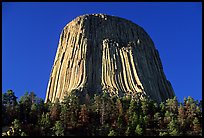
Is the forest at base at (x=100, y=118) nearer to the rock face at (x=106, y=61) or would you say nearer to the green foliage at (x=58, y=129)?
the green foliage at (x=58, y=129)

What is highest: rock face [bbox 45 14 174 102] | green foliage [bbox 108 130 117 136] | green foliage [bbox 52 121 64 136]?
rock face [bbox 45 14 174 102]

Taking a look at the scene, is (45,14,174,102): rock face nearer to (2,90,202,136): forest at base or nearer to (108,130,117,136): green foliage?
(2,90,202,136): forest at base

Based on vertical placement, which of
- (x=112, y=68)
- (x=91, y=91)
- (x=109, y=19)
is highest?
(x=109, y=19)

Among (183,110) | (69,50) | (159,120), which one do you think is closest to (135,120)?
(159,120)

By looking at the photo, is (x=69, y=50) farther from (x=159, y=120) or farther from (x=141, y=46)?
(x=159, y=120)

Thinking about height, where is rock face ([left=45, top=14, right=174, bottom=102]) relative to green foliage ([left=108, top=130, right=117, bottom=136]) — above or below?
above

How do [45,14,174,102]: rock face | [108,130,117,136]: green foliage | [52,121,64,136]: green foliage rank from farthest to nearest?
[45,14,174,102]: rock face < [52,121,64,136]: green foliage < [108,130,117,136]: green foliage

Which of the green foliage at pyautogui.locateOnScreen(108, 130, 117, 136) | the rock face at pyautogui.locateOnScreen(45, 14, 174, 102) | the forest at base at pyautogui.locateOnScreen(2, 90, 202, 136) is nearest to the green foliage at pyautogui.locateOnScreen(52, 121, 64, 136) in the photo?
the forest at base at pyautogui.locateOnScreen(2, 90, 202, 136)
